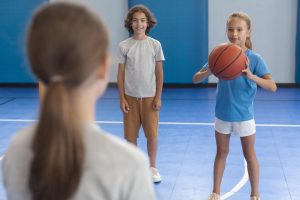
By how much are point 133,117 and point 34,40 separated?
9.07ft

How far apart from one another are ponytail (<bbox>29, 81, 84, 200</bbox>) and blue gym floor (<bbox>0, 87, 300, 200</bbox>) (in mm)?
2438

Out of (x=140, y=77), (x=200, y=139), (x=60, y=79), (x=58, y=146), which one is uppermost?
(x=60, y=79)

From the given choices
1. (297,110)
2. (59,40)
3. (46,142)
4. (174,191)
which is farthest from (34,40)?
(297,110)

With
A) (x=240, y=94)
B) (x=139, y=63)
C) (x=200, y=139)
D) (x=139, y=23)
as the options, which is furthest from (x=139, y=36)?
(x=200, y=139)

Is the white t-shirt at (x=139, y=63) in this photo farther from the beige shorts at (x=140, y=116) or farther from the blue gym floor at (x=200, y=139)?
the blue gym floor at (x=200, y=139)

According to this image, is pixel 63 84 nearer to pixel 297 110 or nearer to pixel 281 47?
pixel 297 110

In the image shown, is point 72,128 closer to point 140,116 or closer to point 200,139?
point 140,116

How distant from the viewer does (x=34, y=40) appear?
2.94 ft

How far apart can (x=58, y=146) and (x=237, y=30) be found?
7.32 ft

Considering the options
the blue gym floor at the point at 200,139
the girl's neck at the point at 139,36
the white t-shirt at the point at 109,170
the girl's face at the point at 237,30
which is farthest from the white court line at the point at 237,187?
the white t-shirt at the point at 109,170

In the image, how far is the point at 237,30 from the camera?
290 cm

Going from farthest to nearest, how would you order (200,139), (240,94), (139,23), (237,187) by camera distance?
(200,139) < (139,23) < (237,187) < (240,94)

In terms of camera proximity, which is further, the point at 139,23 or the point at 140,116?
the point at 140,116

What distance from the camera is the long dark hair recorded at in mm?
880
